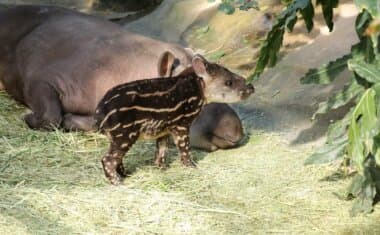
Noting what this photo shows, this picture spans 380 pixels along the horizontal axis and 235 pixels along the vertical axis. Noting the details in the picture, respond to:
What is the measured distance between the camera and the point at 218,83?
4629mm

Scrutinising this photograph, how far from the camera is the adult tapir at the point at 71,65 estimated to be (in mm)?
5492

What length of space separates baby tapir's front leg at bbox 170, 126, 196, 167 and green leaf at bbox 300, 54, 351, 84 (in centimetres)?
75

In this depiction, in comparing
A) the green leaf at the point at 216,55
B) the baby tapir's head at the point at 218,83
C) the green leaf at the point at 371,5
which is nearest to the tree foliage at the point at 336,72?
the baby tapir's head at the point at 218,83

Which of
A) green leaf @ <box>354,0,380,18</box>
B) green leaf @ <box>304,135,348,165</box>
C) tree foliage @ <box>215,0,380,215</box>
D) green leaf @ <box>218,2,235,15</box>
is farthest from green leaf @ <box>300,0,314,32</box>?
green leaf @ <box>218,2,235,15</box>

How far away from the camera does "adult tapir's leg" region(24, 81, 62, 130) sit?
17.8 feet

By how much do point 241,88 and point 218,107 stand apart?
617mm

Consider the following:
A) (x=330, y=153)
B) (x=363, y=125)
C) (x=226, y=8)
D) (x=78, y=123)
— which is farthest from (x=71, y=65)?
(x=363, y=125)

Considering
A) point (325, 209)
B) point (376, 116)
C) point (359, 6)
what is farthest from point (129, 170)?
point (359, 6)

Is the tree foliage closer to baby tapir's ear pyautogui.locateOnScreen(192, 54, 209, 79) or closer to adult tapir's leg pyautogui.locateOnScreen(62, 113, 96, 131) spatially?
baby tapir's ear pyautogui.locateOnScreen(192, 54, 209, 79)

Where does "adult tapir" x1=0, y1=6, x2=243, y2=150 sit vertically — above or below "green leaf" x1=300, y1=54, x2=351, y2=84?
below

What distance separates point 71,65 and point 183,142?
56.6 inches

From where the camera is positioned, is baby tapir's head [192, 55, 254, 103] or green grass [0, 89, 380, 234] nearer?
green grass [0, 89, 380, 234]

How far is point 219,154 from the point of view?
5.07 m

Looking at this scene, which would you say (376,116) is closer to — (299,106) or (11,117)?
(299,106)
